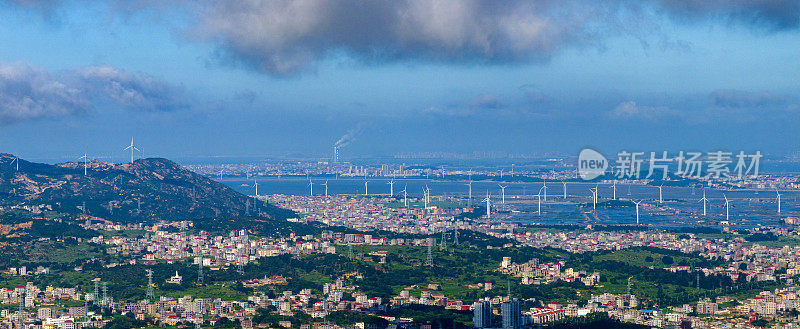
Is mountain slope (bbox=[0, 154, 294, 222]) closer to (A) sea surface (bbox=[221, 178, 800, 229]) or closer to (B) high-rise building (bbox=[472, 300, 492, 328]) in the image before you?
(A) sea surface (bbox=[221, 178, 800, 229])

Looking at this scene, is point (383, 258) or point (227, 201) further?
point (227, 201)

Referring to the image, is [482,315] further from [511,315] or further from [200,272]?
[200,272]

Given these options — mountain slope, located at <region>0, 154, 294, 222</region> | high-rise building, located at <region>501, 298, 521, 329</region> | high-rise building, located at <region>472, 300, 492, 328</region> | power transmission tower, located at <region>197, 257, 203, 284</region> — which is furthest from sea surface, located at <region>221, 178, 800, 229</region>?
high-rise building, located at <region>501, 298, 521, 329</region>

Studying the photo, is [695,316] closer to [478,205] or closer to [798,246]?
[798,246]

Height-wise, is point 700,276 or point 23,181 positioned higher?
point 23,181

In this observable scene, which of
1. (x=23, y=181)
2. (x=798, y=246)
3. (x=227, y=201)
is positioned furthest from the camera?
(x=227, y=201)

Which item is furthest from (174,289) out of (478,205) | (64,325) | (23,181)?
(478,205)

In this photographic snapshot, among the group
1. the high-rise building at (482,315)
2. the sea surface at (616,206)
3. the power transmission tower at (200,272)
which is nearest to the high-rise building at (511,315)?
the high-rise building at (482,315)
